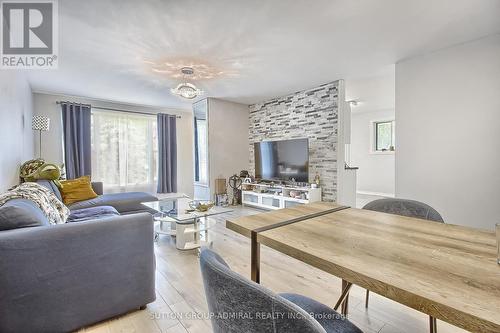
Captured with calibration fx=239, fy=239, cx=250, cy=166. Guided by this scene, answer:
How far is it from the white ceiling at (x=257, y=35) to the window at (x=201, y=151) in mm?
1758

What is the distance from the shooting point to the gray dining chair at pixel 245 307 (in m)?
0.49

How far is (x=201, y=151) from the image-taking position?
18.5 ft

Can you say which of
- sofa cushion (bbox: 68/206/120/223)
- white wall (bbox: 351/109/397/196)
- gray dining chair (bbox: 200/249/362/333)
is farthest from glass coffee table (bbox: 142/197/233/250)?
white wall (bbox: 351/109/397/196)

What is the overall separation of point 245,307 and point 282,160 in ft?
14.4

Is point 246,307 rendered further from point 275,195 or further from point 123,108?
point 123,108

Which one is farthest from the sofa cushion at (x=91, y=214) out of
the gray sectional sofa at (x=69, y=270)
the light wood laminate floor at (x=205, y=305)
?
the gray sectional sofa at (x=69, y=270)

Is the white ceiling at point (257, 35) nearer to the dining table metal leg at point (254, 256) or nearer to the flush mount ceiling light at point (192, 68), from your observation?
the flush mount ceiling light at point (192, 68)

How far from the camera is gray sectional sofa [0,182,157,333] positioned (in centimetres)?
130

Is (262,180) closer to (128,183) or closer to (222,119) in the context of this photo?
(222,119)

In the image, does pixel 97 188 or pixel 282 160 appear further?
pixel 282 160

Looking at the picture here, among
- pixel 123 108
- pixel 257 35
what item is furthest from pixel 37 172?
pixel 257 35

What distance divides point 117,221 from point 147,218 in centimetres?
19

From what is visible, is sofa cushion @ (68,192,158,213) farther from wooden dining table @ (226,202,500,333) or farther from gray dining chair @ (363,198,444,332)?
gray dining chair @ (363,198,444,332)

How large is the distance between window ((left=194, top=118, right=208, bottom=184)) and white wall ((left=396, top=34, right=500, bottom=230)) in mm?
3716
